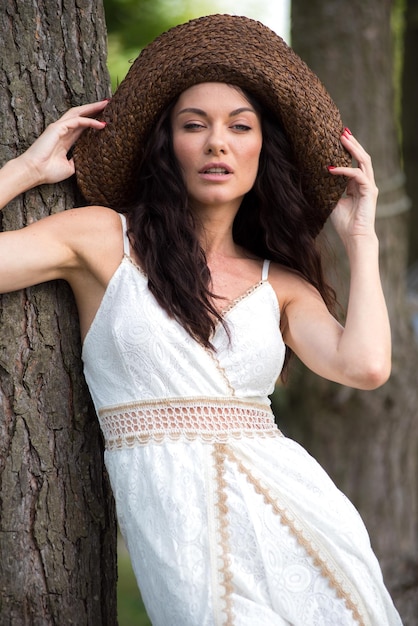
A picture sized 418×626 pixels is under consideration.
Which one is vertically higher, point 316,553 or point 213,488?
point 213,488

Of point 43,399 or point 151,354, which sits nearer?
point 151,354

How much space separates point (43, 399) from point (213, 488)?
55 centimetres

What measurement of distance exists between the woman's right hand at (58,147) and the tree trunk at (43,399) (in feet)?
0.20

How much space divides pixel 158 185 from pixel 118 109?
242 millimetres

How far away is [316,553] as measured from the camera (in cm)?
245

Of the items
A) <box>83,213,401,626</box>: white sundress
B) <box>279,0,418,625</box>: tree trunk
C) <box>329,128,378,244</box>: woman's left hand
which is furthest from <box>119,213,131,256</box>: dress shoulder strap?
<box>279,0,418,625</box>: tree trunk

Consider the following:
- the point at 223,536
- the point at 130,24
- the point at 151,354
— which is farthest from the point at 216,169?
the point at 130,24

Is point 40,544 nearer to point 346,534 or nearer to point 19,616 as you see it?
point 19,616

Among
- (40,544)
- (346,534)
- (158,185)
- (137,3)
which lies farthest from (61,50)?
(137,3)

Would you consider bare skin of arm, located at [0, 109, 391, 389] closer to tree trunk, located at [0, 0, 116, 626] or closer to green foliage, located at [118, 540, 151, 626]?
tree trunk, located at [0, 0, 116, 626]

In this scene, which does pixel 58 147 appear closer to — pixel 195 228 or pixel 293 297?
pixel 195 228

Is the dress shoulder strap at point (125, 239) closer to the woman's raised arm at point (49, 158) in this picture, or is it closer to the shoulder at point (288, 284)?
the woman's raised arm at point (49, 158)

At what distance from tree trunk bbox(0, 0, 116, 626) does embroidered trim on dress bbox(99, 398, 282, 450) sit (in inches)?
6.9

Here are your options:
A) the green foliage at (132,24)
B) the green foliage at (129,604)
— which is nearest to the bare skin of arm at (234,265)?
the green foliage at (132,24)
